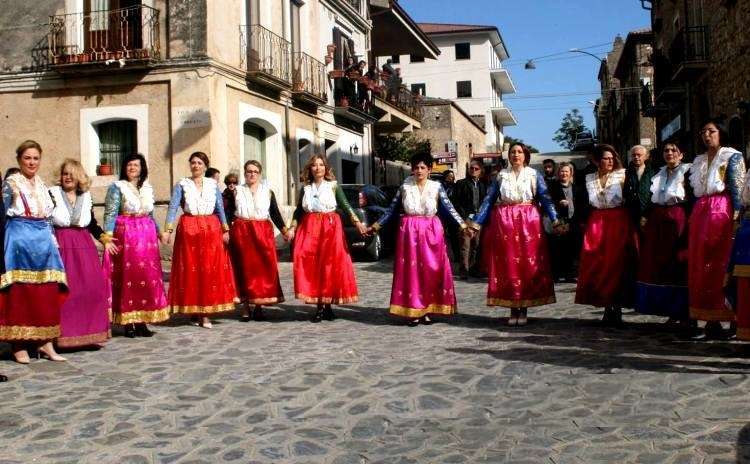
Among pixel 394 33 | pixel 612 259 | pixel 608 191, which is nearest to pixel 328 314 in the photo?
pixel 612 259

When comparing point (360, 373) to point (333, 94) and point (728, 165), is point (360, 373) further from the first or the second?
point (333, 94)

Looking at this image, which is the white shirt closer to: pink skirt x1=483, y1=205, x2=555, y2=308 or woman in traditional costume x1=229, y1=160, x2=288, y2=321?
pink skirt x1=483, y1=205, x2=555, y2=308

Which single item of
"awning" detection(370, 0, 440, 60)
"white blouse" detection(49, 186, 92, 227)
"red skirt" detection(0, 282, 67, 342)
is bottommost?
"red skirt" detection(0, 282, 67, 342)

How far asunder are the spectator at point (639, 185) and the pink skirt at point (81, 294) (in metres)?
5.29

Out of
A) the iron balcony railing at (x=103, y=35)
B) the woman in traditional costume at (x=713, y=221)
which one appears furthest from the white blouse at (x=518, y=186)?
the iron balcony railing at (x=103, y=35)

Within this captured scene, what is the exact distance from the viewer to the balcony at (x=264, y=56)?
18.8 m

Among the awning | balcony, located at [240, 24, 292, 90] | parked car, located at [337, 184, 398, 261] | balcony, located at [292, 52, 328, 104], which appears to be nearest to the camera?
parked car, located at [337, 184, 398, 261]

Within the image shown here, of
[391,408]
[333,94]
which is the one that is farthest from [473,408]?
[333,94]

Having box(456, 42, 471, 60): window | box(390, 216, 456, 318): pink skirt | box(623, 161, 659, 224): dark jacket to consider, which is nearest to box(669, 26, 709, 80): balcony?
box(623, 161, 659, 224): dark jacket

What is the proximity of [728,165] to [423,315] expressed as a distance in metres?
3.45

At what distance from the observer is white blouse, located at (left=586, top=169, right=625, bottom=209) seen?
8.09 metres

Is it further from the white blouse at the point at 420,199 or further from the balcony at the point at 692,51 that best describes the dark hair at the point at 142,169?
the balcony at the point at 692,51

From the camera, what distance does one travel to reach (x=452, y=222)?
8.84m

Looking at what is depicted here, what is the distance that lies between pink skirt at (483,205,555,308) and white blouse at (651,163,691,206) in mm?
1280
